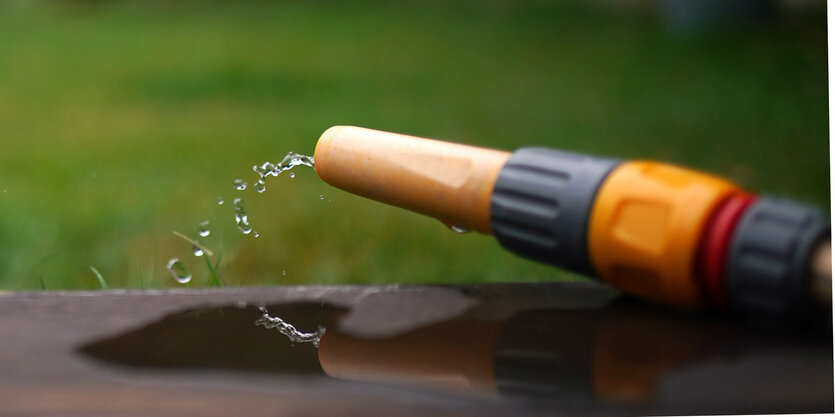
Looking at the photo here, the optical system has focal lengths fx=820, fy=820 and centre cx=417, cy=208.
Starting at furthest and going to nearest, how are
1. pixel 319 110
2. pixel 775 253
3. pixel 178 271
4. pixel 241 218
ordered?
pixel 319 110, pixel 241 218, pixel 178 271, pixel 775 253

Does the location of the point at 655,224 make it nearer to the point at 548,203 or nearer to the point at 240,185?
the point at 548,203

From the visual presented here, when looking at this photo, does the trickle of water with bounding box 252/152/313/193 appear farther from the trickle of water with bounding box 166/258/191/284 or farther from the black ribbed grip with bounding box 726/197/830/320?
the black ribbed grip with bounding box 726/197/830/320

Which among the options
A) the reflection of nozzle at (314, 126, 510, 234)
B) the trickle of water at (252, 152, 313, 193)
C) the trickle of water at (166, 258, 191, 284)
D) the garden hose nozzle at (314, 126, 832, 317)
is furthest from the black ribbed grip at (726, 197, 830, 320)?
the trickle of water at (166, 258, 191, 284)

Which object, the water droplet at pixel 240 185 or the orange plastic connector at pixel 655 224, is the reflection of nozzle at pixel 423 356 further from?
the water droplet at pixel 240 185

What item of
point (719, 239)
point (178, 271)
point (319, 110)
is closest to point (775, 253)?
point (719, 239)

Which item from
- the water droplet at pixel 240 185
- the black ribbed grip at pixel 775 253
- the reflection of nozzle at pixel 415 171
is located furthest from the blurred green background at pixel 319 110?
the black ribbed grip at pixel 775 253

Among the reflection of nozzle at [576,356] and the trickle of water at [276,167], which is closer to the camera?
the reflection of nozzle at [576,356]
